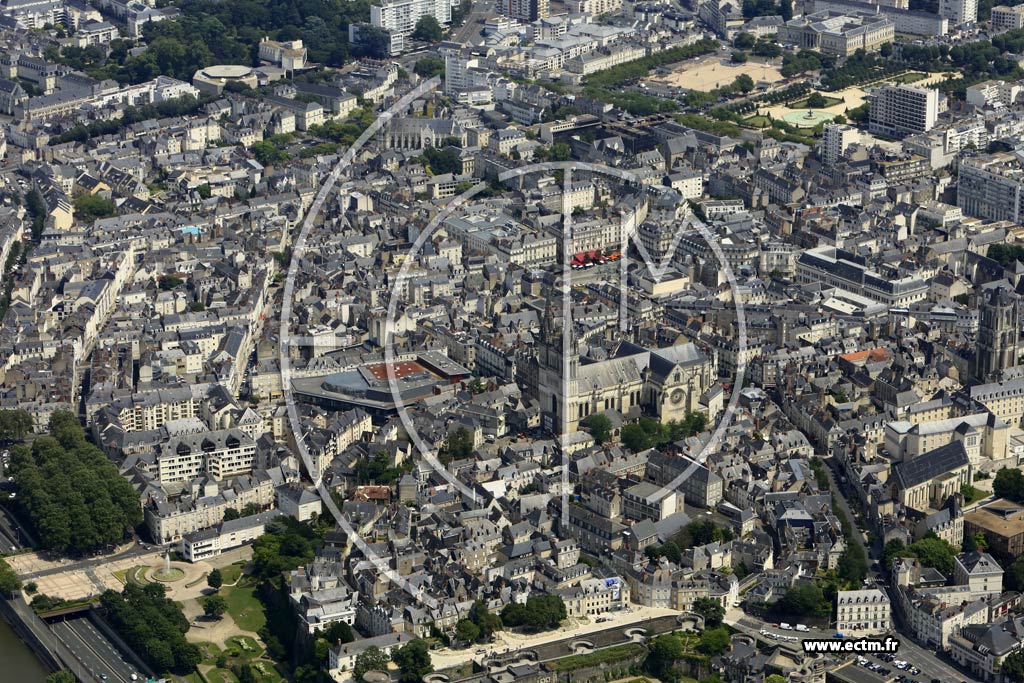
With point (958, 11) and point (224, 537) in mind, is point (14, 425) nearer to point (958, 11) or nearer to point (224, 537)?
point (224, 537)

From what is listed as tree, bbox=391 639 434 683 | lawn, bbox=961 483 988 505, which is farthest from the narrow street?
tree, bbox=391 639 434 683

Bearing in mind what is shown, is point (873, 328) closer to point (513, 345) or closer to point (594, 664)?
point (513, 345)

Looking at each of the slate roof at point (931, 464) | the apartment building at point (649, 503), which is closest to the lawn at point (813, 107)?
the slate roof at point (931, 464)

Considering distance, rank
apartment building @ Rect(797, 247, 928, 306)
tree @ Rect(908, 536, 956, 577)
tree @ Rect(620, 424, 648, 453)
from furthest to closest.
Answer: apartment building @ Rect(797, 247, 928, 306), tree @ Rect(620, 424, 648, 453), tree @ Rect(908, 536, 956, 577)

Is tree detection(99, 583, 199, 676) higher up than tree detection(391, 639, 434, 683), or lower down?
lower down

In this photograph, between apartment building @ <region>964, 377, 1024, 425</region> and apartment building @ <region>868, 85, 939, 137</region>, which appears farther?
apartment building @ <region>868, 85, 939, 137</region>

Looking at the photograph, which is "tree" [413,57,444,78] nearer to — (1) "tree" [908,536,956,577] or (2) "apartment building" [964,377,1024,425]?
(2) "apartment building" [964,377,1024,425]

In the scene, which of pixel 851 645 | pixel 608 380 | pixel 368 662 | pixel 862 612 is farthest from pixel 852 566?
pixel 608 380
